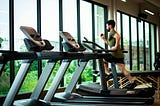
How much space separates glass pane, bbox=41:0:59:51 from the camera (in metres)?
6.34

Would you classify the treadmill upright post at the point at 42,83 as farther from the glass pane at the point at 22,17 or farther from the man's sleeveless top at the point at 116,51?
the man's sleeveless top at the point at 116,51

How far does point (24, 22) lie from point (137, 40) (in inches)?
253

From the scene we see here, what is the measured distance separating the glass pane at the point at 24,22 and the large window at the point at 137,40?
4069mm

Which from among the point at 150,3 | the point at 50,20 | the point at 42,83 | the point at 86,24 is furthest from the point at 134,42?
the point at 42,83

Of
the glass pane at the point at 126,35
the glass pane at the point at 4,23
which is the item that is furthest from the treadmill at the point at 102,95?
the glass pane at the point at 126,35

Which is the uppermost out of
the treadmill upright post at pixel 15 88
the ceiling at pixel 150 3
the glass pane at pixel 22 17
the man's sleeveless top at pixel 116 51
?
the ceiling at pixel 150 3

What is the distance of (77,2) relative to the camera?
24.5 ft

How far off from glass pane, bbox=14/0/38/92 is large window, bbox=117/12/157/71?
13.3 feet

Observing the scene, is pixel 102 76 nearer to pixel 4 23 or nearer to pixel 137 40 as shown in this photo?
pixel 4 23

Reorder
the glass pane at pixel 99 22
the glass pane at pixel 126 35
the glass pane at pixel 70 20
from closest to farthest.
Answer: the glass pane at pixel 70 20
the glass pane at pixel 99 22
the glass pane at pixel 126 35

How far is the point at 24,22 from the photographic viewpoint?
5.79 meters

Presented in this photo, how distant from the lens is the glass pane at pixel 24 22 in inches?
218

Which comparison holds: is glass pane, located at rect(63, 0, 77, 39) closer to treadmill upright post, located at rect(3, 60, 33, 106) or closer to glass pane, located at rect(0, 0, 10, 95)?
glass pane, located at rect(0, 0, 10, 95)

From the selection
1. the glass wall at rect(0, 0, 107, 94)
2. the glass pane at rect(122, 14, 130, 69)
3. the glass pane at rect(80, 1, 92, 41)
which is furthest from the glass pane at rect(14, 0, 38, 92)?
the glass pane at rect(122, 14, 130, 69)
